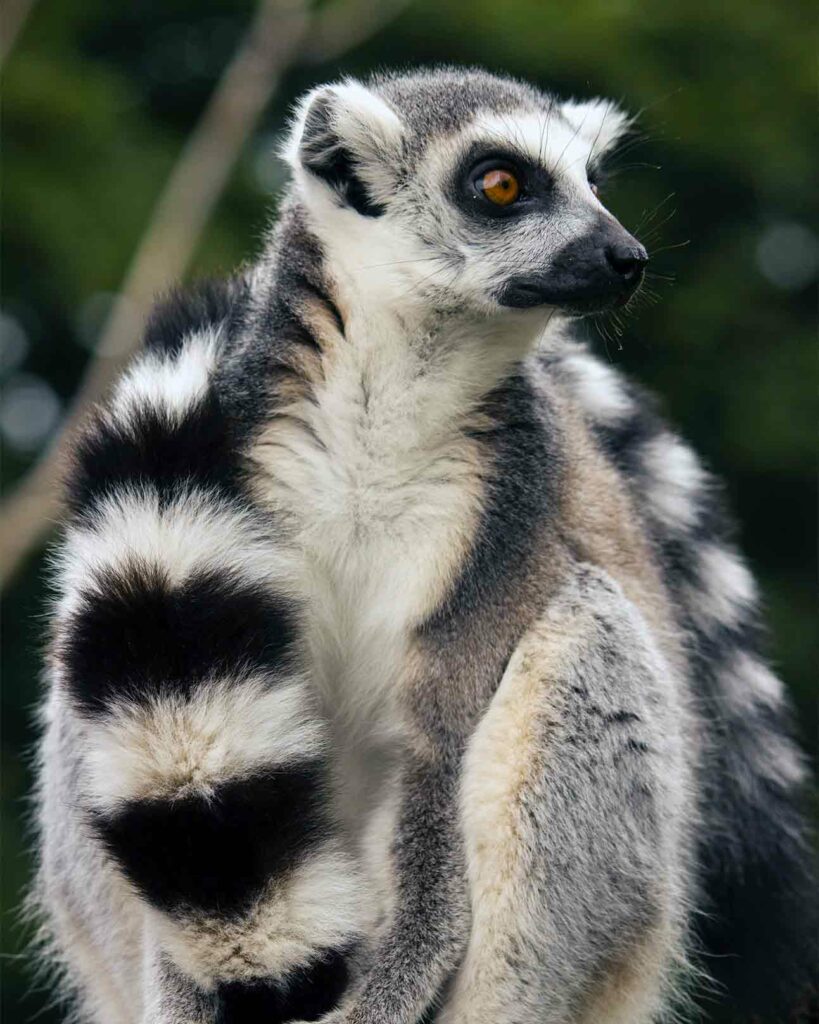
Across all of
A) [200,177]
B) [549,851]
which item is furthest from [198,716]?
[200,177]

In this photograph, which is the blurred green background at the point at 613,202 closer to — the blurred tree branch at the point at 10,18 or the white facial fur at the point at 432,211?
the blurred tree branch at the point at 10,18

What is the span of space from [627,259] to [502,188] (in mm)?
447

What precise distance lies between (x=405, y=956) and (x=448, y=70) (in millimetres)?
2460

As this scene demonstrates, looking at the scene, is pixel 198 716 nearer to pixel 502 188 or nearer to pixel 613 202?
pixel 502 188

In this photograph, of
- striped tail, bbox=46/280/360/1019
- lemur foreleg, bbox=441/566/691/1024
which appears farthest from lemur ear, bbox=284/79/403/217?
lemur foreleg, bbox=441/566/691/1024

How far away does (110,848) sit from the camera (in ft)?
11.1

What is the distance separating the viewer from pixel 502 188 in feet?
13.1

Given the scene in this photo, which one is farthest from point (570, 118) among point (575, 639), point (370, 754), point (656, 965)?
point (656, 965)

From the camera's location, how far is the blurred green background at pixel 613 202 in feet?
29.7

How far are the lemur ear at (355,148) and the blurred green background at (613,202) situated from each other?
4.77m

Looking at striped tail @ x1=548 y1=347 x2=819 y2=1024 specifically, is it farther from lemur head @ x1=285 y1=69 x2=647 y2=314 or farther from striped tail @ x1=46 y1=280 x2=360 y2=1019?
striped tail @ x1=46 y1=280 x2=360 y2=1019

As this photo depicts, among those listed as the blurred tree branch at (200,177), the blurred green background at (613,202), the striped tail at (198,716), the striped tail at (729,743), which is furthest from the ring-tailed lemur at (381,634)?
the blurred green background at (613,202)

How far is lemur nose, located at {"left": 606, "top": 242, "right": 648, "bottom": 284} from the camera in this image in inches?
147

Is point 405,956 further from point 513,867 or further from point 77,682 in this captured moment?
point 77,682
